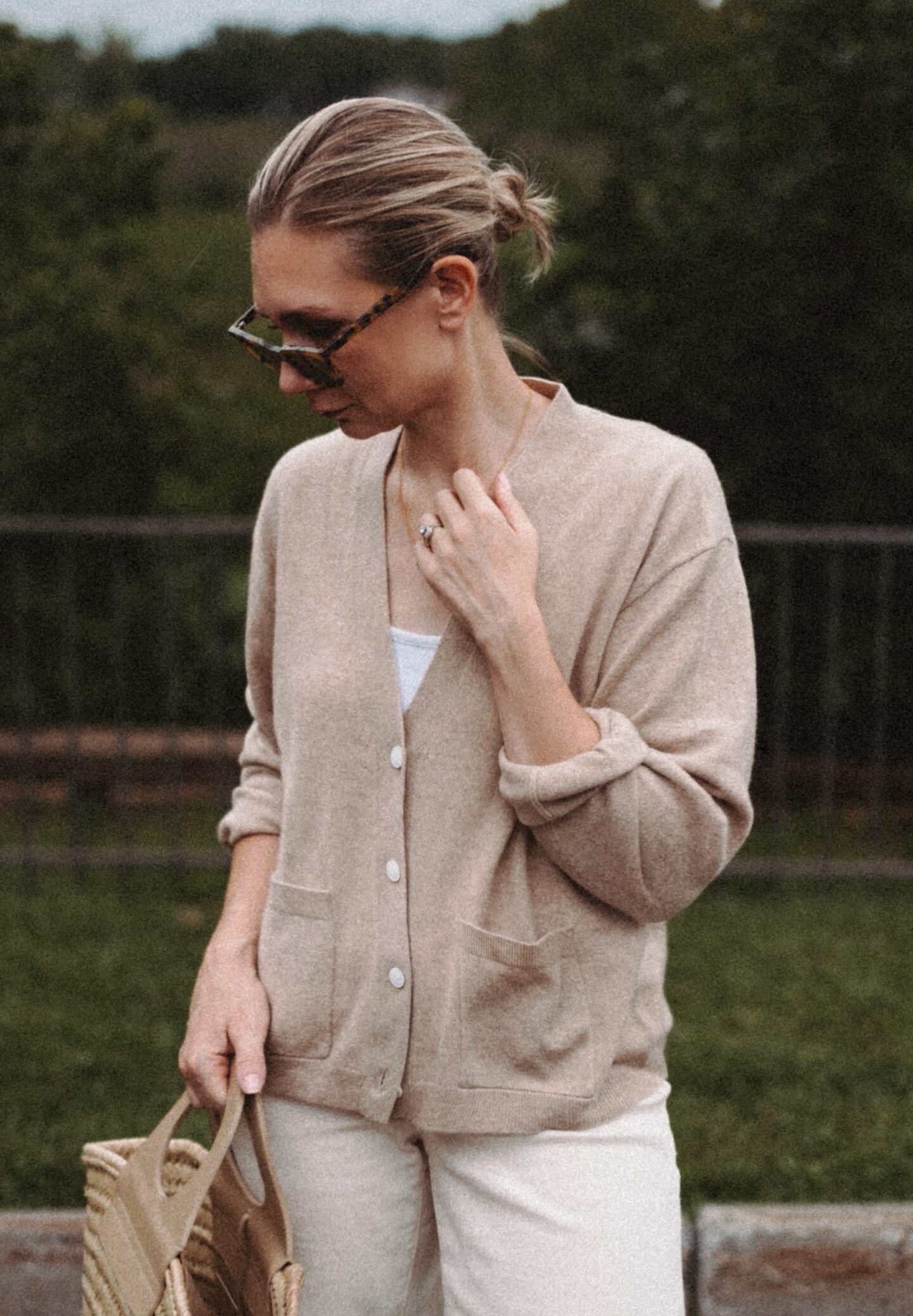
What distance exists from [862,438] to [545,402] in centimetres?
475

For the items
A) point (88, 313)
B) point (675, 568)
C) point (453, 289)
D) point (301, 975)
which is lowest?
point (301, 975)

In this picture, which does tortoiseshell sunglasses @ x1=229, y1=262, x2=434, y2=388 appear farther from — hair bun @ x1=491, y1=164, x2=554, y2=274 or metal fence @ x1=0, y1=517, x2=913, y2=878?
metal fence @ x1=0, y1=517, x2=913, y2=878

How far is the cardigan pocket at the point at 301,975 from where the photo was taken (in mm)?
1767

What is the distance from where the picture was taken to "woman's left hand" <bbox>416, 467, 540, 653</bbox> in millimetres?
1595

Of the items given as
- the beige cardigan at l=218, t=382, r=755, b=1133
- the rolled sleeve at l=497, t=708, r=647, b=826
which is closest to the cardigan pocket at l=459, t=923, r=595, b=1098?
the beige cardigan at l=218, t=382, r=755, b=1133

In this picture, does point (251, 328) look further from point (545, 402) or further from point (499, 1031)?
point (499, 1031)

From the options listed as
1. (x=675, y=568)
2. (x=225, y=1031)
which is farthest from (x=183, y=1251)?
(x=675, y=568)

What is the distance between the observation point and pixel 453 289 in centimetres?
165

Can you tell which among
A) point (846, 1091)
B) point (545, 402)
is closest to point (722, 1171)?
point (846, 1091)

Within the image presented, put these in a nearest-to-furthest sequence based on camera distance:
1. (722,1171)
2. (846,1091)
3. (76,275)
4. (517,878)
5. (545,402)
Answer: (517,878)
(545,402)
(722,1171)
(846,1091)
(76,275)

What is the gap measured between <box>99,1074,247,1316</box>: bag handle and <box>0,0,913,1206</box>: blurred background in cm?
332

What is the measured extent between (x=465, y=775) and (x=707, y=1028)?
10.1ft

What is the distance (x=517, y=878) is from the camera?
1.68 meters

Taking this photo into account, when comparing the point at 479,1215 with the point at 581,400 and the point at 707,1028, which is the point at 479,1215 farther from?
the point at 581,400
